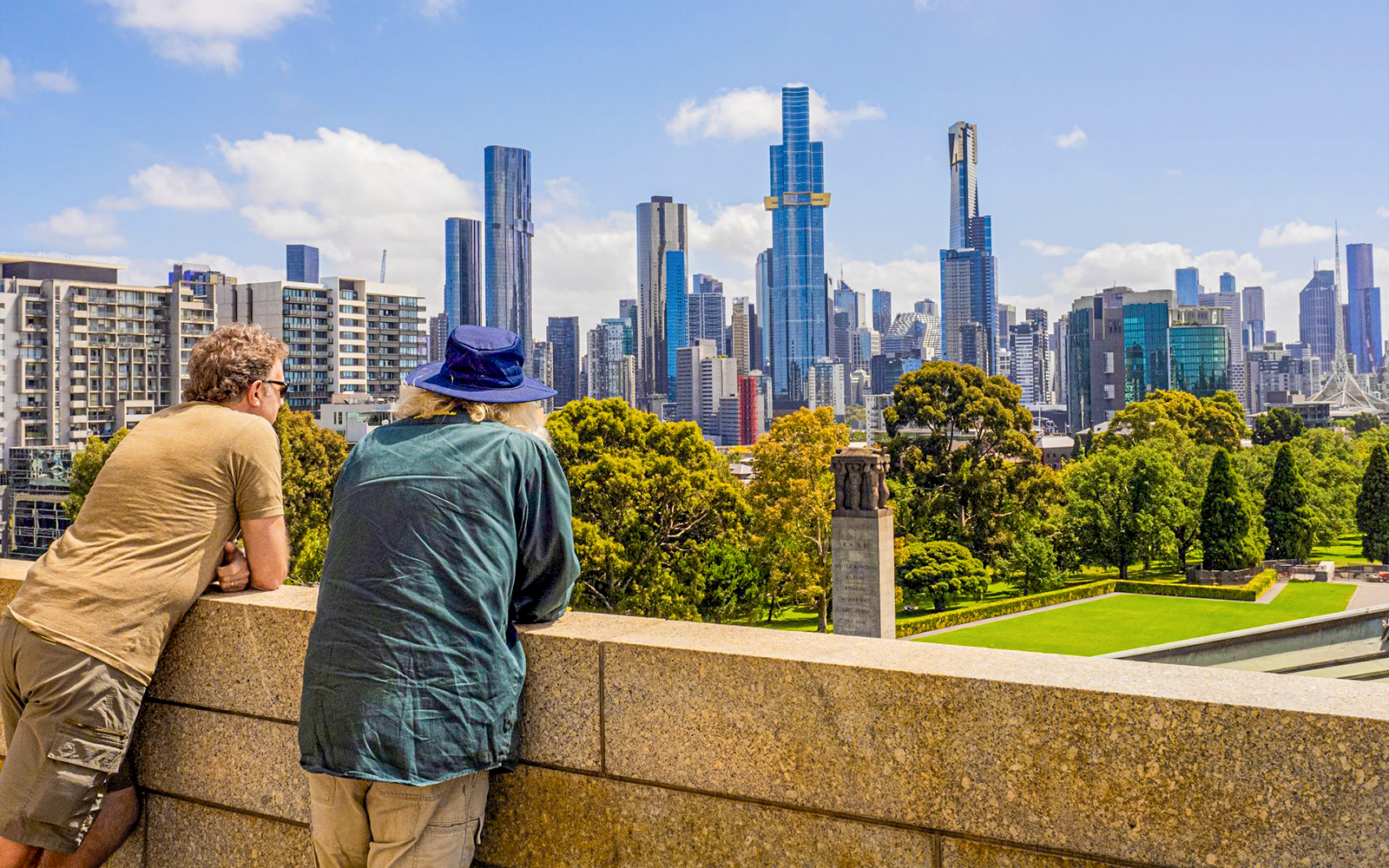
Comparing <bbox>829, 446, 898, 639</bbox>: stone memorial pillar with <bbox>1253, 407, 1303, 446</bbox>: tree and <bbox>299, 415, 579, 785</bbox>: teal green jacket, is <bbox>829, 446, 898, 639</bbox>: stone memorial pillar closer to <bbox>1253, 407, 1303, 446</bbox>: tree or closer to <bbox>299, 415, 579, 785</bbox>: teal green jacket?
<bbox>299, 415, 579, 785</bbox>: teal green jacket

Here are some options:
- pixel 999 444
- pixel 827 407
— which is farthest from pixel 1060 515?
pixel 827 407

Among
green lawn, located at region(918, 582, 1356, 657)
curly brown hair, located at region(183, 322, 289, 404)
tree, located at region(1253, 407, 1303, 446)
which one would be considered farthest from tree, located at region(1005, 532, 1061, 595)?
tree, located at region(1253, 407, 1303, 446)

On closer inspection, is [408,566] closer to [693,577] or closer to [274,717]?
[274,717]

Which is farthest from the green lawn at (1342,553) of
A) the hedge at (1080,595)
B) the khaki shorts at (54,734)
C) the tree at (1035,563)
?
the khaki shorts at (54,734)

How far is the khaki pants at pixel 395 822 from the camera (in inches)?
122

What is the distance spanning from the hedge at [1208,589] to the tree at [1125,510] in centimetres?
249

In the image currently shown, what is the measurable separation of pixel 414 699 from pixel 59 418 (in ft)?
344

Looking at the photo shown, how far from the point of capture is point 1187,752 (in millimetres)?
2705

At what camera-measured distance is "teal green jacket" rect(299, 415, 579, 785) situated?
9.98 feet

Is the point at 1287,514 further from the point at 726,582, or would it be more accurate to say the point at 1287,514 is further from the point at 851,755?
the point at 851,755

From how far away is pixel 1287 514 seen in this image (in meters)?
46.3

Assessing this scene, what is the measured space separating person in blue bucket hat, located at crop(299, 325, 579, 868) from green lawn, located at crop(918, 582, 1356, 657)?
2695 centimetres

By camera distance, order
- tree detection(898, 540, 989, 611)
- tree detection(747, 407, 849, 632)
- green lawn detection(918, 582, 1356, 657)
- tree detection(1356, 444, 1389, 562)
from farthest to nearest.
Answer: tree detection(1356, 444, 1389, 562) → tree detection(898, 540, 989, 611) → tree detection(747, 407, 849, 632) → green lawn detection(918, 582, 1356, 657)

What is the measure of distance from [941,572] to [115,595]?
34.7m
